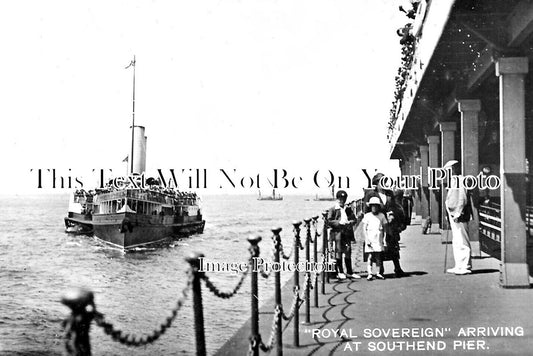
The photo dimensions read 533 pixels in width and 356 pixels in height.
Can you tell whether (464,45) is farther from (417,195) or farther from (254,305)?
(417,195)

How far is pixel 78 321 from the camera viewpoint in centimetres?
221

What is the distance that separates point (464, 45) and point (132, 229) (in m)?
35.4

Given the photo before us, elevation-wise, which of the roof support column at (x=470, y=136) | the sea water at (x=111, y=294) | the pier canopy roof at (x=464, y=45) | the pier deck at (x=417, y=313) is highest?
the pier canopy roof at (x=464, y=45)

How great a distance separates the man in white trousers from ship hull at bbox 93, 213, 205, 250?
3393 cm

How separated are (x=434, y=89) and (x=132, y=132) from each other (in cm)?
4240

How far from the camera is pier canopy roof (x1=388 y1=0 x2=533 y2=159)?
754 centimetres

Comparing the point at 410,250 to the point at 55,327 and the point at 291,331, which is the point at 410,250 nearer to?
the point at 291,331

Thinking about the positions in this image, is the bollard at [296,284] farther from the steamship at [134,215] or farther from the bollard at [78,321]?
the steamship at [134,215]

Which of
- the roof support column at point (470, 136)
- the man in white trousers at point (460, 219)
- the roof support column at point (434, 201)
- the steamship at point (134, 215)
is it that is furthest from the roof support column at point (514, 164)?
the steamship at point (134, 215)

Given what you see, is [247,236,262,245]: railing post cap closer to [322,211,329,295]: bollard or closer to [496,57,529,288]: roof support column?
[322,211,329,295]: bollard

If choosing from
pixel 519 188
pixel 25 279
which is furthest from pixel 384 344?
pixel 25 279

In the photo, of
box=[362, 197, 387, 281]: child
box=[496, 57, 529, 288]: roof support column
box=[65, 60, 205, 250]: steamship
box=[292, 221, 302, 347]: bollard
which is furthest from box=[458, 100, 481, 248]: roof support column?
box=[65, 60, 205, 250]: steamship

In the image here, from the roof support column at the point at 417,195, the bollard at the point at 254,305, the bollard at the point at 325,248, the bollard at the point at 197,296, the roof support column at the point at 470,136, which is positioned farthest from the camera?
the roof support column at the point at 417,195

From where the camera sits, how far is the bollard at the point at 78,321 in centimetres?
215
